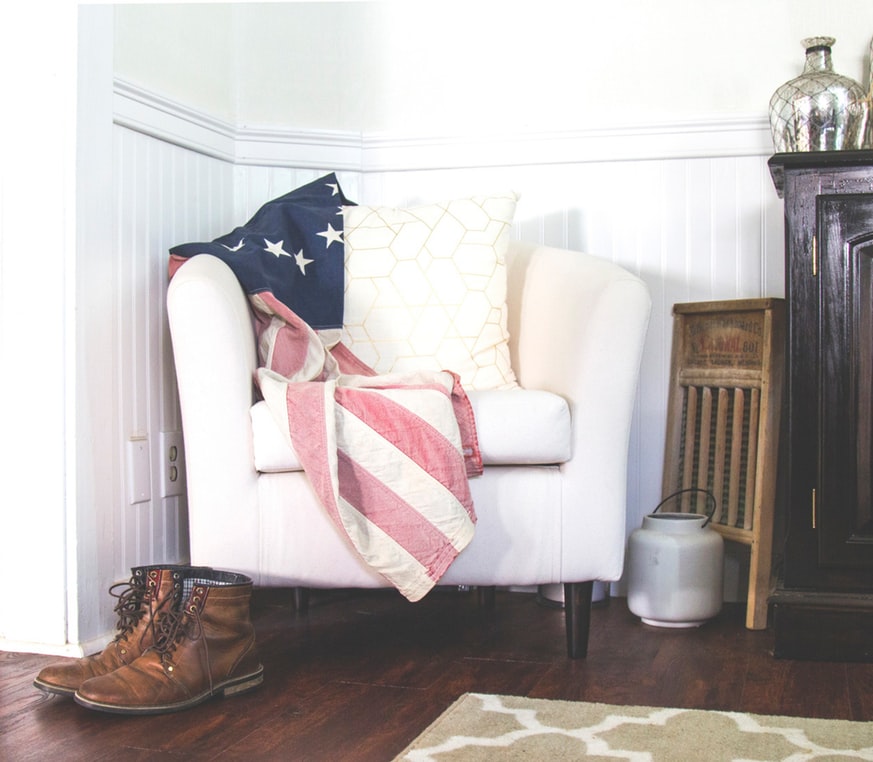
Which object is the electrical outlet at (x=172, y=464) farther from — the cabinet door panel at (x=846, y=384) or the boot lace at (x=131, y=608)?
the cabinet door panel at (x=846, y=384)

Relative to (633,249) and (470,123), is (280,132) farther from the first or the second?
(633,249)

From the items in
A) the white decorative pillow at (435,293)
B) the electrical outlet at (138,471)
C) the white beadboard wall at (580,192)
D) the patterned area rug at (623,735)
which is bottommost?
the patterned area rug at (623,735)

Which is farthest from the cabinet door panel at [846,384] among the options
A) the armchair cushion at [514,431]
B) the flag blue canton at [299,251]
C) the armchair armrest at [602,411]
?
the flag blue canton at [299,251]

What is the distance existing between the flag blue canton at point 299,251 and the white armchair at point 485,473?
265 mm

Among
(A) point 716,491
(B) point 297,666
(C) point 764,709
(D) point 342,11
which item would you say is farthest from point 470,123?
(C) point 764,709

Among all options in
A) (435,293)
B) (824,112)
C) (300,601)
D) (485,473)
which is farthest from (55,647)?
(824,112)

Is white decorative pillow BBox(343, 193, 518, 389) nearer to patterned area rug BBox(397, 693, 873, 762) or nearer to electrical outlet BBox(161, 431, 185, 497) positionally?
electrical outlet BBox(161, 431, 185, 497)

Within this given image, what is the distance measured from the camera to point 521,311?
210cm

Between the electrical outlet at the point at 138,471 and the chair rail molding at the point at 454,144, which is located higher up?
the chair rail molding at the point at 454,144

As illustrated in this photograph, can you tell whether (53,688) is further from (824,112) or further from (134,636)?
(824,112)

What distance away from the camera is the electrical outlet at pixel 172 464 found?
2.05 m

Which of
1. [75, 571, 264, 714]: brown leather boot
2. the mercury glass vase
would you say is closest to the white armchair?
[75, 571, 264, 714]: brown leather boot

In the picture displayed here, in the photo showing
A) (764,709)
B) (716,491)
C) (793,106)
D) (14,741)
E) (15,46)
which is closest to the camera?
(14,741)

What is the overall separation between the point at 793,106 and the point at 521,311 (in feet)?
2.13
